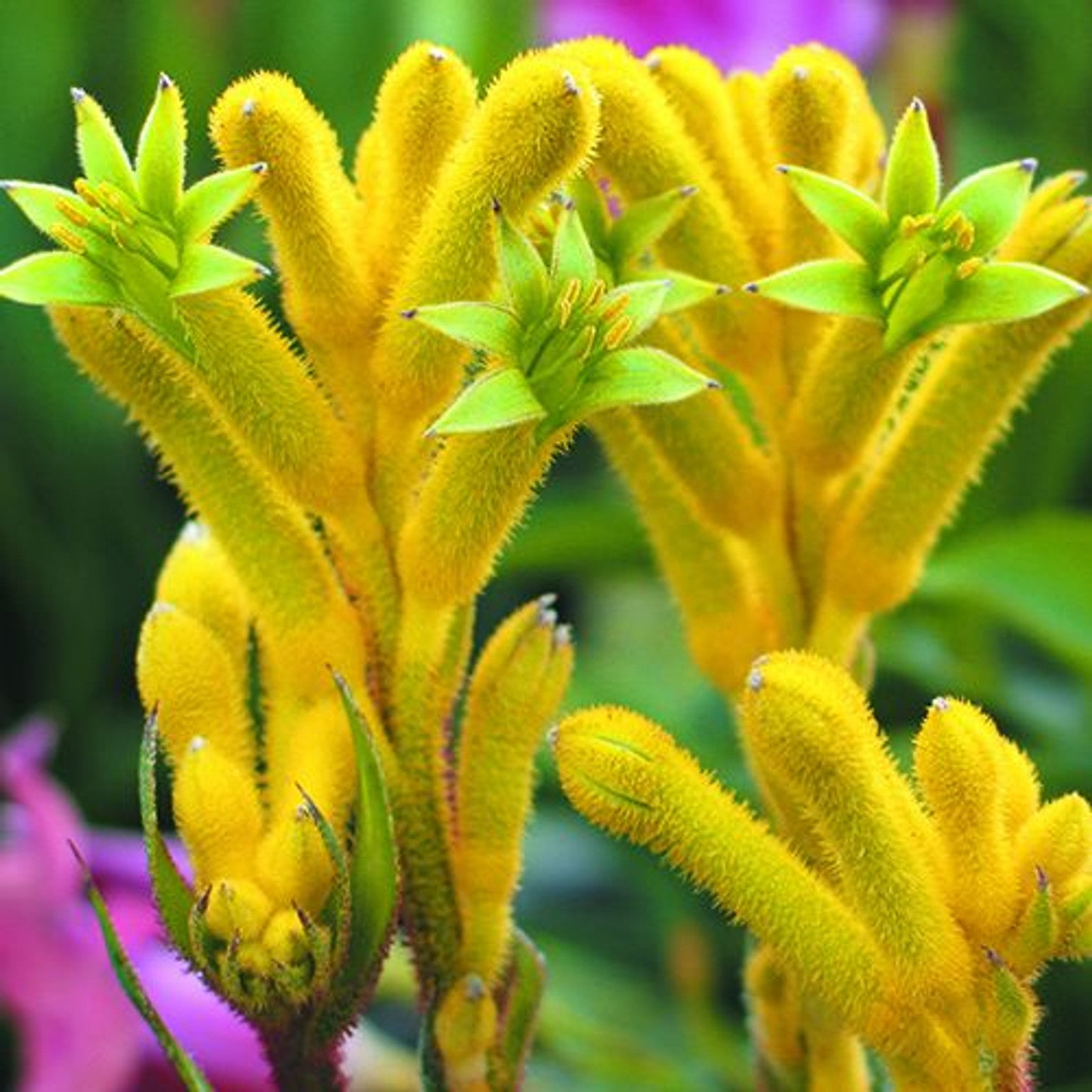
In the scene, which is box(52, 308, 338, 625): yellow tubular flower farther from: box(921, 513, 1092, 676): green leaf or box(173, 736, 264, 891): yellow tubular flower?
box(921, 513, 1092, 676): green leaf

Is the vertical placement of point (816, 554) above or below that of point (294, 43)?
above

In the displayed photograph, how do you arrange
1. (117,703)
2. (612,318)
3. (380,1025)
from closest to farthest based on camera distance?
1. (612,318)
2. (380,1025)
3. (117,703)

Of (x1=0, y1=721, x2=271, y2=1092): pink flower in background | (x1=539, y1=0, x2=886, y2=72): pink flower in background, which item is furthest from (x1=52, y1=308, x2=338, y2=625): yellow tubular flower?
(x1=539, y1=0, x2=886, y2=72): pink flower in background

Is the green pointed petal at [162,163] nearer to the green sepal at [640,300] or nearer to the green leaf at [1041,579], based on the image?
the green sepal at [640,300]

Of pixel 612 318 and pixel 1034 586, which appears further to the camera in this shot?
pixel 1034 586

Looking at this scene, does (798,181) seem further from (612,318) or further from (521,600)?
(521,600)

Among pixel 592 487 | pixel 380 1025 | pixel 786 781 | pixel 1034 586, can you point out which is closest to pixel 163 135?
pixel 786 781

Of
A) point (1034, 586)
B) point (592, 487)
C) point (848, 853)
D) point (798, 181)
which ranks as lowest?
point (592, 487)
